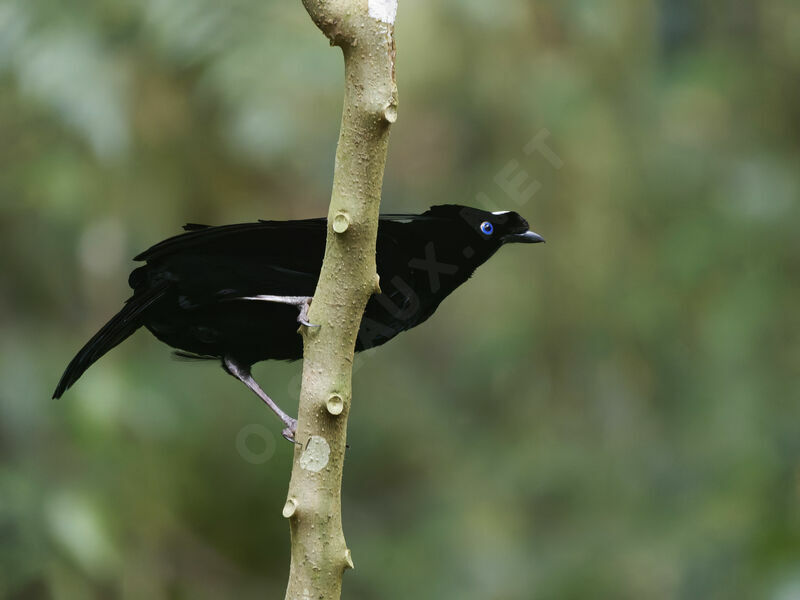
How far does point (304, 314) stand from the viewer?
2098 mm

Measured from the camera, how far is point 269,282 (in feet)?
7.49

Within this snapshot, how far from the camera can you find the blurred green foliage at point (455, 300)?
15.1ft

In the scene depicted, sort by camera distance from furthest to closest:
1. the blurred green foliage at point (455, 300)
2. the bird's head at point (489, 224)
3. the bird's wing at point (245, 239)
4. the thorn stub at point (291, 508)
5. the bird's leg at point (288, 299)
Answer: the blurred green foliage at point (455, 300) < the bird's head at point (489, 224) < the bird's leg at point (288, 299) < the bird's wing at point (245, 239) < the thorn stub at point (291, 508)

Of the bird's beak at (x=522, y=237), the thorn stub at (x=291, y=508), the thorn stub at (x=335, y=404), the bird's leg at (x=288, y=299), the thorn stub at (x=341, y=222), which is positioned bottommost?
the thorn stub at (x=291, y=508)

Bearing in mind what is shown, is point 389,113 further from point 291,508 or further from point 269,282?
point 291,508

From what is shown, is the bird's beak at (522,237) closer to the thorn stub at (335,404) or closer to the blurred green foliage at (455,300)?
the thorn stub at (335,404)

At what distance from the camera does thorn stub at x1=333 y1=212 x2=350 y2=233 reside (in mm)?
1808

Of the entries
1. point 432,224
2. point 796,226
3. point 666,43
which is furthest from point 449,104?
point 432,224

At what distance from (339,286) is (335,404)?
0.72 ft

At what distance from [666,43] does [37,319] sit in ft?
11.1

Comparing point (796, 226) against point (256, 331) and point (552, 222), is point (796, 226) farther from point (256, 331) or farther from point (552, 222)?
point (256, 331)

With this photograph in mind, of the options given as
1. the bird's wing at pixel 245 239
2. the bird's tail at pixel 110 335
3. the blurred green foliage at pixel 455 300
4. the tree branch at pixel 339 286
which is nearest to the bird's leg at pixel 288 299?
the bird's wing at pixel 245 239

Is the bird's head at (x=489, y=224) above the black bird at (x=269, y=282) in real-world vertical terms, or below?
above

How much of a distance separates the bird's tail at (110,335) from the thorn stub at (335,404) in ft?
1.94
